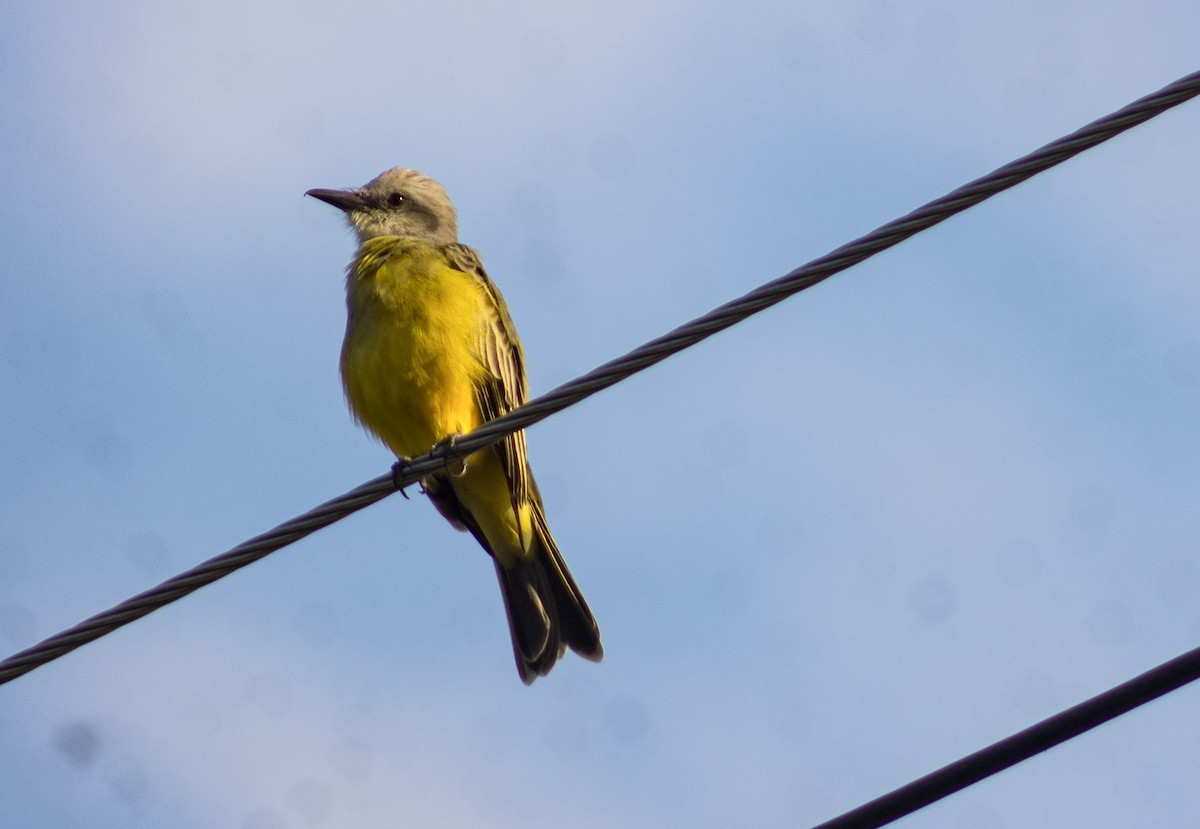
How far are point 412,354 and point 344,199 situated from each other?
2.00m

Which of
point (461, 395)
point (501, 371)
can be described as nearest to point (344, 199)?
point (501, 371)

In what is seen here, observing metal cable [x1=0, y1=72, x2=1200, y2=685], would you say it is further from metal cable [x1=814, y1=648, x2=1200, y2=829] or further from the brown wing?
the brown wing

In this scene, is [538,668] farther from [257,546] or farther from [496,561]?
[257,546]

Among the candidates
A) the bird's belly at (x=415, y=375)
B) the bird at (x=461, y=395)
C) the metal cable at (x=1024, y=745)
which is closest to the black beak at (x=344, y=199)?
the bird at (x=461, y=395)

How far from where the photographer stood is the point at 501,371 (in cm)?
759

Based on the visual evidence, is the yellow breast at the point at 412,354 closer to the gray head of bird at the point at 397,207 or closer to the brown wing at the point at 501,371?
the brown wing at the point at 501,371

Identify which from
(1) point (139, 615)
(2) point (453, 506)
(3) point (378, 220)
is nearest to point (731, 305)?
(1) point (139, 615)

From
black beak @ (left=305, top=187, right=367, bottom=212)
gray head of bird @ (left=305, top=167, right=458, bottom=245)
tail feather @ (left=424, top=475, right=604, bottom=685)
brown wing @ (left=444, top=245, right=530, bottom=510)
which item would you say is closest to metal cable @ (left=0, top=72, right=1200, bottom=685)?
brown wing @ (left=444, top=245, right=530, bottom=510)

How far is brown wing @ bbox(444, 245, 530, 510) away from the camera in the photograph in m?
7.46

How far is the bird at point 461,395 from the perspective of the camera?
23.7 ft

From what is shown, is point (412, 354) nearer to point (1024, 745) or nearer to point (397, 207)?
point (397, 207)

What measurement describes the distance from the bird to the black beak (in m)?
0.27

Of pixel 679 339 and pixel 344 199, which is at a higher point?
pixel 344 199

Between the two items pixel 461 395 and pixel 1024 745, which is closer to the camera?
pixel 1024 745
